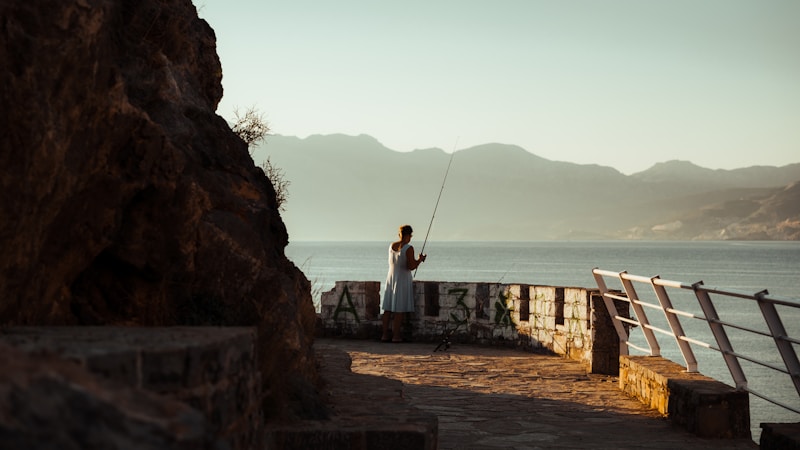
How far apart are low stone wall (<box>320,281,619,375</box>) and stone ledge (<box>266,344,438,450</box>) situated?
6309mm

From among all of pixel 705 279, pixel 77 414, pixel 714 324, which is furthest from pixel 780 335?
pixel 705 279

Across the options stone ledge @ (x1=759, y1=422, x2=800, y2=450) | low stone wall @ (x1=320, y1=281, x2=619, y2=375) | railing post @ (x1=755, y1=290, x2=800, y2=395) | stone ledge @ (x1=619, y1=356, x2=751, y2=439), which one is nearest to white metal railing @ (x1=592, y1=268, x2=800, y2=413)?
railing post @ (x1=755, y1=290, x2=800, y2=395)

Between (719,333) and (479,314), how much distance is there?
749 centimetres

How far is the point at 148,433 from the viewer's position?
2732 millimetres

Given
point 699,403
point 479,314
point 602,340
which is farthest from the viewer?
point 479,314

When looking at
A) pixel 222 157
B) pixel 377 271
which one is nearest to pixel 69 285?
pixel 222 157

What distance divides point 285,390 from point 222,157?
1712 millimetres

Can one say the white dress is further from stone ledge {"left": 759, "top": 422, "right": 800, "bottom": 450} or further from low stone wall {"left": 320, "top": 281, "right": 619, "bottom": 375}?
stone ledge {"left": 759, "top": 422, "right": 800, "bottom": 450}

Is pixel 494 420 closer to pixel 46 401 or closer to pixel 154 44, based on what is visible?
pixel 154 44

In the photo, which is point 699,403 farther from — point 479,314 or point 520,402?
point 479,314

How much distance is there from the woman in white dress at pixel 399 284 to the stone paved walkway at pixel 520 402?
32.2 inches

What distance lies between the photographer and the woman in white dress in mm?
14555

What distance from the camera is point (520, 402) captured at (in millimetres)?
9859

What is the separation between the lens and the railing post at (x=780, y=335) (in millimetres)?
6625
